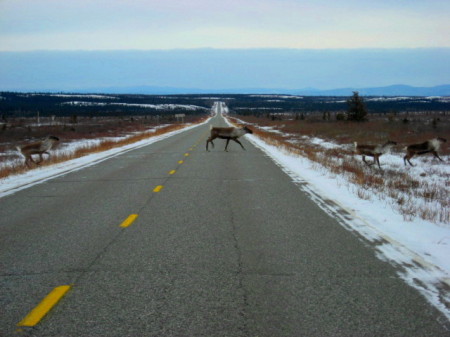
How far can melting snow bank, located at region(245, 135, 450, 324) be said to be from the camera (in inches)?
193

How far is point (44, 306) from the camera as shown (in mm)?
4266

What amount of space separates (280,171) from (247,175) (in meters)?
1.65

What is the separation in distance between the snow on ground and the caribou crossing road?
21cm

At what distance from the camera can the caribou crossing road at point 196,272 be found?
389 cm

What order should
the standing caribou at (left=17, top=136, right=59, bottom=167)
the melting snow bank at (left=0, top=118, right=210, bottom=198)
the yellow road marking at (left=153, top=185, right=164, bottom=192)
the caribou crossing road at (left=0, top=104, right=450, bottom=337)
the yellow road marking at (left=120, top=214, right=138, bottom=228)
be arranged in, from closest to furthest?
the caribou crossing road at (left=0, top=104, right=450, bottom=337), the yellow road marking at (left=120, top=214, right=138, bottom=228), the yellow road marking at (left=153, top=185, right=164, bottom=192), the melting snow bank at (left=0, top=118, right=210, bottom=198), the standing caribou at (left=17, top=136, right=59, bottom=167)

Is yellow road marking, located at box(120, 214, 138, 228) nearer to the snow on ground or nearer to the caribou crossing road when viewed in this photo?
the caribou crossing road

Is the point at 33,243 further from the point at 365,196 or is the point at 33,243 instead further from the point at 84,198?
the point at 365,196

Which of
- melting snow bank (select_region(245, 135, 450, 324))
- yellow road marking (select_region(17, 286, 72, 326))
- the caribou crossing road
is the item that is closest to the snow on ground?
melting snow bank (select_region(245, 135, 450, 324))

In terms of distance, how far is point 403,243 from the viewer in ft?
21.8

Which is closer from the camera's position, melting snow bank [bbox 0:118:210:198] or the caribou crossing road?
the caribou crossing road

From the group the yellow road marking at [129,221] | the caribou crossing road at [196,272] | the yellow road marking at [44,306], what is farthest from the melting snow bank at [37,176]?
the yellow road marking at [44,306]

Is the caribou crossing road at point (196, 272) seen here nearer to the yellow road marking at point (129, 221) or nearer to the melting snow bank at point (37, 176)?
the yellow road marking at point (129, 221)

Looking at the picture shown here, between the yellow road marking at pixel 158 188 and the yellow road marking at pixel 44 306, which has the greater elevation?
the yellow road marking at pixel 44 306

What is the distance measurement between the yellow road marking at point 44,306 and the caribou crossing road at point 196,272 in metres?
0.06
